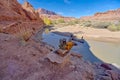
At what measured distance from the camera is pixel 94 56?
10438 mm

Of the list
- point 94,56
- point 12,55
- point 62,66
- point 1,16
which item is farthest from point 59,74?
point 1,16

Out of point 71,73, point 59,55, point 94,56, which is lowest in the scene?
point 94,56

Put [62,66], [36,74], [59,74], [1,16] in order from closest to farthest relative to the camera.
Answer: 1. [36,74]
2. [59,74]
3. [62,66]
4. [1,16]

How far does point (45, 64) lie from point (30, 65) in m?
0.46

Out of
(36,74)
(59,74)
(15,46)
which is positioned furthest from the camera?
(15,46)

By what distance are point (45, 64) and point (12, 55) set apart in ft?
3.43

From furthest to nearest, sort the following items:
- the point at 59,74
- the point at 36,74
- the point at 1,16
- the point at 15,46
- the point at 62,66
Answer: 1. the point at 1,16
2. the point at 15,46
3. the point at 62,66
4. the point at 59,74
5. the point at 36,74

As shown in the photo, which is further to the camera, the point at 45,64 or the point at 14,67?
the point at 45,64

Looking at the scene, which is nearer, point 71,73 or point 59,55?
point 71,73

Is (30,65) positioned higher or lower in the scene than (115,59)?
higher

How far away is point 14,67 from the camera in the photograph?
15.1 ft

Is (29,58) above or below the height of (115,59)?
above

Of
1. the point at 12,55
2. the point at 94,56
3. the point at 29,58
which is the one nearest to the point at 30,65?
the point at 29,58

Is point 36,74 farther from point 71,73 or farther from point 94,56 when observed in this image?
point 94,56
